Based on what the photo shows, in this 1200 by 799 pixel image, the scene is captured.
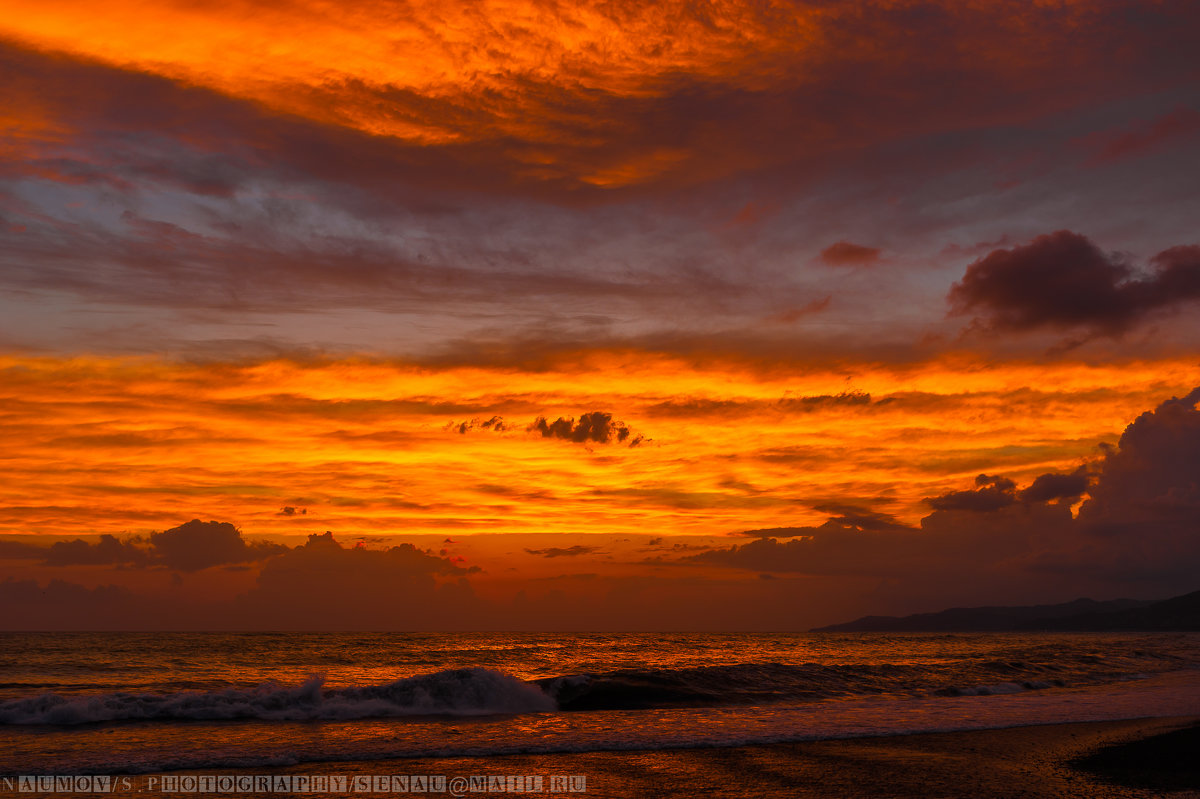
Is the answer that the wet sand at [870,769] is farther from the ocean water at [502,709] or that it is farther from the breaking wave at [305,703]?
the breaking wave at [305,703]

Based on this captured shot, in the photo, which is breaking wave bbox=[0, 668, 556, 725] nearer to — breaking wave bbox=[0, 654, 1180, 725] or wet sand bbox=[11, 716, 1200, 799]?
breaking wave bbox=[0, 654, 1180, 725]

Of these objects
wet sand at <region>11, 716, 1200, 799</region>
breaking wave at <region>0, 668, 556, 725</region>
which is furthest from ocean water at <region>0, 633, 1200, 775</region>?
wet sand at <region>11, 716, 1200, 799</region>

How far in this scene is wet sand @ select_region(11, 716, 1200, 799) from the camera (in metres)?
16.8

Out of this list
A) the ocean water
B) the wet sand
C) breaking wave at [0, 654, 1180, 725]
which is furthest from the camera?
breaking wave at [0, 654, 1180, 725]

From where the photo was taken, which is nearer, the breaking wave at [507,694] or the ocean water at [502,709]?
the ocean water at [502,709]

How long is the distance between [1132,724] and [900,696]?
10896 millimetres

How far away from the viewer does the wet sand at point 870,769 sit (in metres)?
16.8

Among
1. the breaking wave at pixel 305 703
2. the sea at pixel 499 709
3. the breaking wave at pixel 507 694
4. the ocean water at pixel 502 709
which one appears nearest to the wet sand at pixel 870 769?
the sea at pixel 499 709

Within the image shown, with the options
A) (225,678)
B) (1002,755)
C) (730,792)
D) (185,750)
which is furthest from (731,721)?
(225,678)

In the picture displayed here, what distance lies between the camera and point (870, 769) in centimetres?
1911

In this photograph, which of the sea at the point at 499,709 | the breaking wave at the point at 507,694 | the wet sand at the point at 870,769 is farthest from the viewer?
the breaking wave at the point at 507,694

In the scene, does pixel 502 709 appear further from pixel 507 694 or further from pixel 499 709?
pixel 507 694

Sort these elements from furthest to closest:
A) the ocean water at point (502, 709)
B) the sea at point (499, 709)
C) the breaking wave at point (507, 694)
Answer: the breaking wave at point (507, 694), the ocean water at point (502, 709), the sea at point (499, 709)

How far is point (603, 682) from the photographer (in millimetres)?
35656
